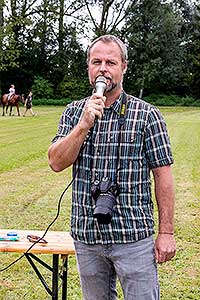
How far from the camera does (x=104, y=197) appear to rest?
2223mm

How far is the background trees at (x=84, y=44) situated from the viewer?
3978 cm

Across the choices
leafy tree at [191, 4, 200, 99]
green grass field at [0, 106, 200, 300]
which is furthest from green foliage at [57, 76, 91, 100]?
green grass field at [0, 106, 200, 300]

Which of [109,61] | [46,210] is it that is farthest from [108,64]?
[46,210]

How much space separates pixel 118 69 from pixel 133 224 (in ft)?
2.23

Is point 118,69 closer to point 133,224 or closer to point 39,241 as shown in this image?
point 133,224

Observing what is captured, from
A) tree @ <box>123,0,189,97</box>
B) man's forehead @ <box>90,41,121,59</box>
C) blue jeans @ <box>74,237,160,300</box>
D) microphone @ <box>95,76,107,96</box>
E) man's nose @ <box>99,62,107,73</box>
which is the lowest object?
blue jeans @ <box>74,237,160,300</box>

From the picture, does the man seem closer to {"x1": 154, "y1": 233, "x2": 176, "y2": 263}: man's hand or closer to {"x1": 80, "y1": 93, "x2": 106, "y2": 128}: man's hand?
{"x1": 154, "y1": 233, "x2": 176, "y2": 263}: man's hand

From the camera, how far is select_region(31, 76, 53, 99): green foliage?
39750 millimetres

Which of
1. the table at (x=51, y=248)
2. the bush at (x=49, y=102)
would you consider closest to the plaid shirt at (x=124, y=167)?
the table at (x=51, y=248)

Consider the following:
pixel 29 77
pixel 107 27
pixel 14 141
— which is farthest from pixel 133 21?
pixel 14 141

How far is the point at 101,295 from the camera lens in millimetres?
2449

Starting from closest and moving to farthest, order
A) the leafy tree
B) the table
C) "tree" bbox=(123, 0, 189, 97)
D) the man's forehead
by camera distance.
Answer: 1. the man's forehead
2. the table
3. "tree" bbox=(123, 0, 189, 97)
4. the leafy tree

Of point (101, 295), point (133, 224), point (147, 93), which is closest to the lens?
point (133, 224)

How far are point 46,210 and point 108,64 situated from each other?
14.6 ft
